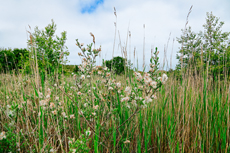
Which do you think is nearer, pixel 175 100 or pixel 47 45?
pixel 175 100

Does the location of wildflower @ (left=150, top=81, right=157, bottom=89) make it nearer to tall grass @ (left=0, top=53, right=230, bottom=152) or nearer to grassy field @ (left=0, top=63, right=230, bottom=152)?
grassy field @ (left=0, top=63, right=230, bottom=152)

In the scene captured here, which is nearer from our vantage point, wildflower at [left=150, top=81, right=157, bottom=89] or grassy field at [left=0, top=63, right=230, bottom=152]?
wildflower at [left=150, top=81, right=157, bottom=89]

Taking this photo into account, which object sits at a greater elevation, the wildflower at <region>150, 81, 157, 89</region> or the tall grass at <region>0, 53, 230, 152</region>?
the wildflower at <region>150, 81, 157, 89</region>

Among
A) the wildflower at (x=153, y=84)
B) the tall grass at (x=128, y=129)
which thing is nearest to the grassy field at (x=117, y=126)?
the tall grass at (x=128, y=129)

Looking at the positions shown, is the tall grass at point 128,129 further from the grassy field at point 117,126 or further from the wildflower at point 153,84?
the wildflower at point 153,84

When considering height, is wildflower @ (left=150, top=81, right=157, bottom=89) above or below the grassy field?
above

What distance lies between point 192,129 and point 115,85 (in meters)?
1.06

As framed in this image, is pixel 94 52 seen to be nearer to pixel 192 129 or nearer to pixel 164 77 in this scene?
pixel 164 77

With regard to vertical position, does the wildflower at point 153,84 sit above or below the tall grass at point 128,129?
above

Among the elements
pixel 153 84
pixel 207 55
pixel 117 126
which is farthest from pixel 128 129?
pixel 207 55

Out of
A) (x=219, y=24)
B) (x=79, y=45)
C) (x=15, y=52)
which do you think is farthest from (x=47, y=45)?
(x=219, y=24)

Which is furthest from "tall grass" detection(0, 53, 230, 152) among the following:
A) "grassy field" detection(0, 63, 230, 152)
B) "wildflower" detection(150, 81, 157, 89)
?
"wildflower" detection(150, 81, 157, 89)

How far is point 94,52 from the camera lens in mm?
1611

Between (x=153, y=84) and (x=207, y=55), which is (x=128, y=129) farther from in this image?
(x=207, y=55)
